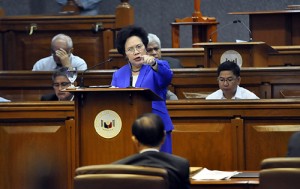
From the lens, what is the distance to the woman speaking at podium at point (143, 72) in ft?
16.8

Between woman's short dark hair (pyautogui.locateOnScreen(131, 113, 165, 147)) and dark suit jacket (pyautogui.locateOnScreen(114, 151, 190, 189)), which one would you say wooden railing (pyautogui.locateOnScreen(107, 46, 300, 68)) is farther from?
dark suit jacket (pyautogui.locateOnScreen(114, 151, 190, 189))

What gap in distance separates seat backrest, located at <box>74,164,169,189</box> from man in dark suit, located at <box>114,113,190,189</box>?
0.22 m

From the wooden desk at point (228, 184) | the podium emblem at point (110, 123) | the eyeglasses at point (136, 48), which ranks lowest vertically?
the wooden desk at point (228, 184)

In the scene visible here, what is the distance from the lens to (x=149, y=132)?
395cm

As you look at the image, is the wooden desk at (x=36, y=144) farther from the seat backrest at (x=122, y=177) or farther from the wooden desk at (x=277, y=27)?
the wooden desk at (x=277, y=27)

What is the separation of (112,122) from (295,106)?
57.2 inches

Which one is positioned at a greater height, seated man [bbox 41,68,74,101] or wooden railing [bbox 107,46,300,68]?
wooden railing [bbox 107,46,300,68]

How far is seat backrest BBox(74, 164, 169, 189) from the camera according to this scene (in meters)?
3.52

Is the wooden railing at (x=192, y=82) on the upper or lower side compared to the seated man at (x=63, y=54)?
lower

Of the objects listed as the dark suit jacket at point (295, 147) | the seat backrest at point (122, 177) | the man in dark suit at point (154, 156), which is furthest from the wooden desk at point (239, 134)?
the seat backrest at point (122, 177)

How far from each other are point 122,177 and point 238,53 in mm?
4818

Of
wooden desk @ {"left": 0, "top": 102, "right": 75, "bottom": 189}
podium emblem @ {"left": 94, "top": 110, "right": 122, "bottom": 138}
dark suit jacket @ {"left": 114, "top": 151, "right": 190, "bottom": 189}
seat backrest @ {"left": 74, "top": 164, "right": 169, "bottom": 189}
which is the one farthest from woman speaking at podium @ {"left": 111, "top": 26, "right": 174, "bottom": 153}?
seat backrest @ {"left": 74, "top": 164, "right": 169, "bottom": 189}

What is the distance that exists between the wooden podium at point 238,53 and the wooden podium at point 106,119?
3.32 metres

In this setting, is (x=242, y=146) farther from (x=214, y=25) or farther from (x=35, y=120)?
(x=214, y=25)
